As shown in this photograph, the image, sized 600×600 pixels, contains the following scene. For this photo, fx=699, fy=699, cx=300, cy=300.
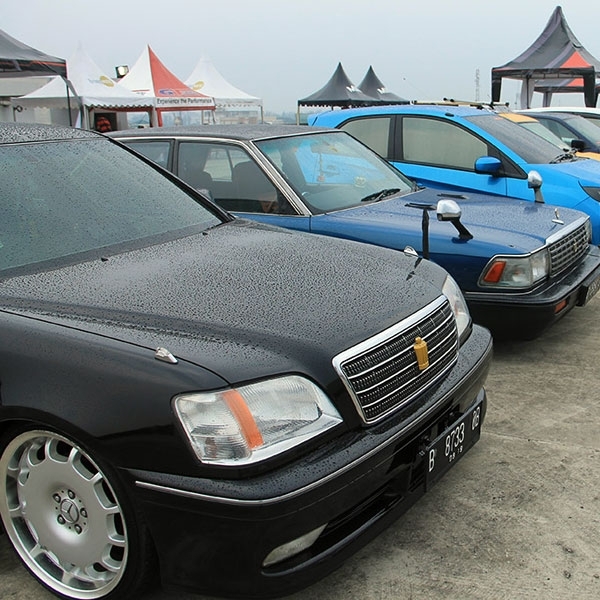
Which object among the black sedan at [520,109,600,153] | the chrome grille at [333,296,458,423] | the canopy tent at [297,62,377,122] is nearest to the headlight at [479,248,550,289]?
the chrome grille at [333,296,458,423]

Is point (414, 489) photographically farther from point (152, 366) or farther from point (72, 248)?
point (72, 248)

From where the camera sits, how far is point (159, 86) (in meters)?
20.2

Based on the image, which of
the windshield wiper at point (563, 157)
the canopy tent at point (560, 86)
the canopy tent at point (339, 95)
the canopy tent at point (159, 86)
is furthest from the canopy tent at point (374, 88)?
the windshield wiper at point (563, 157)

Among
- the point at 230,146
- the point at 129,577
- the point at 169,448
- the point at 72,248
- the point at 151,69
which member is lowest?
the point at 129,577

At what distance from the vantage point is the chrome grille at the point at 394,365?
2252 millimetres

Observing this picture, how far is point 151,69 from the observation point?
67.4 ft

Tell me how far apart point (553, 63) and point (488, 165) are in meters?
16.6

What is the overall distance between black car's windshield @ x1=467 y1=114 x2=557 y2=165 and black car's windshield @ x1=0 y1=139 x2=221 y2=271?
3879 mm

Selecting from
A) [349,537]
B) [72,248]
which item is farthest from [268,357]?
[72,248]

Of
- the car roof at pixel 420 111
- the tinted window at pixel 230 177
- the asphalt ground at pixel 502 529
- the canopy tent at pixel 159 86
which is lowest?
the asphalt ground at pixel 502 529

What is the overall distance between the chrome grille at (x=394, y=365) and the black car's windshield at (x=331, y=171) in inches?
87.4

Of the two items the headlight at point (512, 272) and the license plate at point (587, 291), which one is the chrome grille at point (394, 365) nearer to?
the headlight at point (512, 272)

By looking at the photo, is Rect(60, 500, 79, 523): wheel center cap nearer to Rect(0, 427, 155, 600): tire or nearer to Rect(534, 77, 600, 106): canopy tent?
Rect(0, 427, 155, 600): tire

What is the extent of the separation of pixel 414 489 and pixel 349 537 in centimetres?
35
